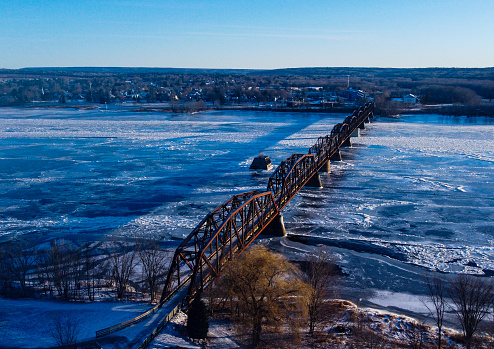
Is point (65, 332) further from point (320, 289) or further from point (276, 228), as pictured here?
point (276, 228)

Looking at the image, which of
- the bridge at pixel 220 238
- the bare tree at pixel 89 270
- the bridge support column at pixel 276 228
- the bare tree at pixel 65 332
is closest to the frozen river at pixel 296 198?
the bridge support column at pixel 276 228

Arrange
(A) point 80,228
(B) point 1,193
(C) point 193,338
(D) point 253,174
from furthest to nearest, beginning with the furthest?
(D) point 253,174
(B) point 1,193
(A) point 80,228
(C) point 193,338

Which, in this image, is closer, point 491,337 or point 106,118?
point 491,337

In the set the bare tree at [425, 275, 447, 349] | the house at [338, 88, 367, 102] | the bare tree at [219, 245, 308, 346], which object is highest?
the house at [338, 88, 367, 102]

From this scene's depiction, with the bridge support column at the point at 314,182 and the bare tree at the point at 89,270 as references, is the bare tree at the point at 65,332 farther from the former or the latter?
the bridge support column at the point at 314,182

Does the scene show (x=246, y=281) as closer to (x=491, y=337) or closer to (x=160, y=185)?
(x=491, y=337)

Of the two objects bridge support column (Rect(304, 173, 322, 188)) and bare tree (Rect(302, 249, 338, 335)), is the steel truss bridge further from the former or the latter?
bare tree (Rect(302, 249, 338, 335))

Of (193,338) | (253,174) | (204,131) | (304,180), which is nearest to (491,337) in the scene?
(193,338)

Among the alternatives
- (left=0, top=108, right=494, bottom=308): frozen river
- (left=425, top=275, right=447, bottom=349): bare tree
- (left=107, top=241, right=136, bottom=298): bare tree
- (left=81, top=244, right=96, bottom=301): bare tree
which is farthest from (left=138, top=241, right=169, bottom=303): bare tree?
(left=425, top=275, right=447, bottom=349): bare tree
